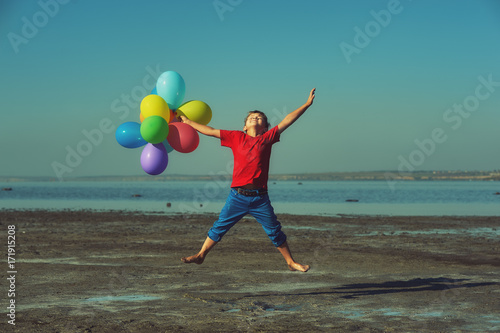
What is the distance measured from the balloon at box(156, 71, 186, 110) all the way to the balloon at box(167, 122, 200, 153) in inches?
21.8

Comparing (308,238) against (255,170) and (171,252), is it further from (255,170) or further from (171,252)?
(255,170)

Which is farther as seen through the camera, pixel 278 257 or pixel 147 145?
pixel 278 257

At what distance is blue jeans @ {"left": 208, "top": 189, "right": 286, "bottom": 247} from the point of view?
6.98m

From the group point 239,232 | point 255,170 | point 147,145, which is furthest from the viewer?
point 239,232

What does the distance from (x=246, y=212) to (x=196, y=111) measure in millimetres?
1960

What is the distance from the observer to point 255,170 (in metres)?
6.95

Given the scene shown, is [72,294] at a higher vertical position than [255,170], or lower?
lower

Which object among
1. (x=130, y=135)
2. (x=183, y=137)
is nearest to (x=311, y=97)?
(x=183, y=137)

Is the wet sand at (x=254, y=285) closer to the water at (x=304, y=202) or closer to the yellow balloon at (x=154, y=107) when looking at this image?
the yellow balloon at (x=154, y=107)

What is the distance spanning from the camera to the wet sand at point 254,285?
5.72 meters

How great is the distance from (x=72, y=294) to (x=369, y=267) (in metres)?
5.25

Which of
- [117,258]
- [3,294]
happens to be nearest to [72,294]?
[3,294]

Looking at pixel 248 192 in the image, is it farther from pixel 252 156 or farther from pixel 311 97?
pixel 311 97

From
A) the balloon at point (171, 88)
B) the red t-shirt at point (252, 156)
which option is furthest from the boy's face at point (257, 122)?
the balloon at point (171, 88)
